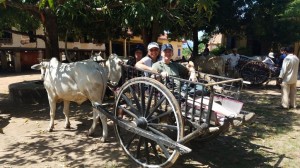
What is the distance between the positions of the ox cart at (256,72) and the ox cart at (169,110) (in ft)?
26.6

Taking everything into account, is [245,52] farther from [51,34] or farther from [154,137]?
[154,137]

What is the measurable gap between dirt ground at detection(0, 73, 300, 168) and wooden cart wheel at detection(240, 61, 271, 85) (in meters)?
5.42

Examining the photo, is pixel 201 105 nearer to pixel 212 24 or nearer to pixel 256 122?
pixel 256 122

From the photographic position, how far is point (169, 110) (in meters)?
3.82

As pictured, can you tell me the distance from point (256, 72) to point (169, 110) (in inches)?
364

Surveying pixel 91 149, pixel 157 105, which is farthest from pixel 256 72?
pixel 157 105

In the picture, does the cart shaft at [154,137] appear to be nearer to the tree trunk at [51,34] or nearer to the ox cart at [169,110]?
the ox cart at [169,110]

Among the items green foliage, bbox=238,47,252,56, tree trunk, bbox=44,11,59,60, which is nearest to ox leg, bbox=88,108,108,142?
tree trunk, bbox=44,11,59,60

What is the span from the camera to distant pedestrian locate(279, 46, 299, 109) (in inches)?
324

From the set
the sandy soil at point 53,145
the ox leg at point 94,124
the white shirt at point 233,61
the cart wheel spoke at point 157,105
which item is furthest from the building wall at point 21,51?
the cart wheel spoke at point 157,105

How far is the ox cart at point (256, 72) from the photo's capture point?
12.0 metres

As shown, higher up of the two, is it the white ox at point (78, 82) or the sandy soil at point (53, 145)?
the white ox at point (78, 82)

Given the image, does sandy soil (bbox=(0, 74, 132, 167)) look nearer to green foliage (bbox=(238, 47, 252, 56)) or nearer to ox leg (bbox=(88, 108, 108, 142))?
ox leg (bbox=(88, 108, 108, 142))

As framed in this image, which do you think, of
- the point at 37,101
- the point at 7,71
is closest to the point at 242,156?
the point at 37,101
